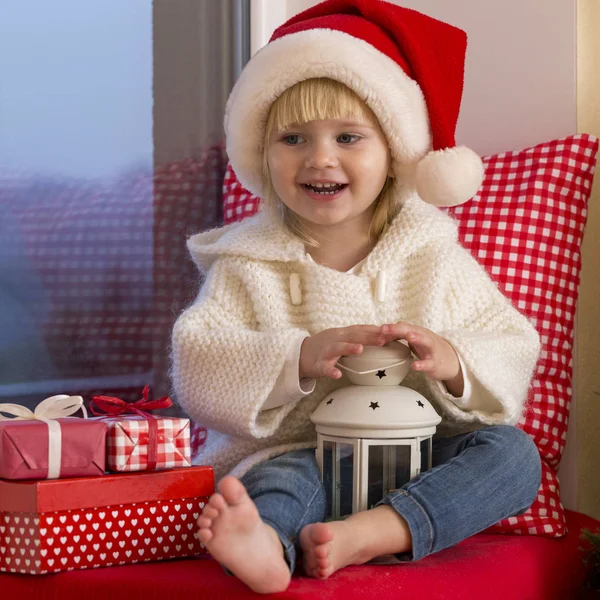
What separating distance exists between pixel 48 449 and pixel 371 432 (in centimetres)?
37

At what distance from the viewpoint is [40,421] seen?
104 centimetres

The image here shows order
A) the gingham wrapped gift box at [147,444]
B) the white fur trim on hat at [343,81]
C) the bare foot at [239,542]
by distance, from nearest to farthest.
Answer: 1. the bare foot at [239,542]
2. the gingham wrapped gift box at [147,444]
3. the white fur trim on hat at [343,81]

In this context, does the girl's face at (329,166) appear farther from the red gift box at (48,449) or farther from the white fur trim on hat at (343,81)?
the red gift box at (48,449)

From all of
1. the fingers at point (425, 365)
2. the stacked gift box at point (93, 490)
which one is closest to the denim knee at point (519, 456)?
the fingers at point (425, 365)

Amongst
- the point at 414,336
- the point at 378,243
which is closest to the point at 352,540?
the point at 414,336

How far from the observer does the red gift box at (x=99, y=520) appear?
0.99 meters

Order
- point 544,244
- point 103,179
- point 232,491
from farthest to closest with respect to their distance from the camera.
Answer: point 103,179, point 544,244, point 232,491

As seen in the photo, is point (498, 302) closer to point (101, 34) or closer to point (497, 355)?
point (497, 355)

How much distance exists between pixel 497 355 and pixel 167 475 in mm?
485

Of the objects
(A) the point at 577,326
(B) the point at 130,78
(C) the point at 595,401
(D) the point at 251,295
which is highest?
(B) the point at 130,78

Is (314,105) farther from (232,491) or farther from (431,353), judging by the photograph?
(232,491)

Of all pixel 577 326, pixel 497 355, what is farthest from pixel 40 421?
pixel 577 326

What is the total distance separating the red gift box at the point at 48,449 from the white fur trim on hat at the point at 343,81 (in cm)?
55

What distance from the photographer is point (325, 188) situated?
4.33 feet
